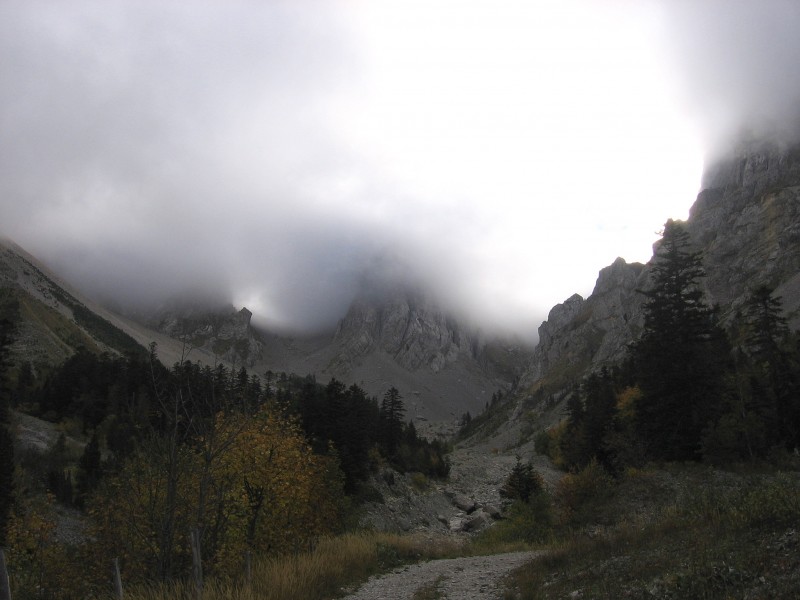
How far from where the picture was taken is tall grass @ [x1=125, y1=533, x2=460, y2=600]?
10.4 m

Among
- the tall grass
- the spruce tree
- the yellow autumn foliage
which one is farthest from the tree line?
the yellow autumn foliage

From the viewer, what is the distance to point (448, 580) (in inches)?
592

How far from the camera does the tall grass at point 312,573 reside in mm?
10367

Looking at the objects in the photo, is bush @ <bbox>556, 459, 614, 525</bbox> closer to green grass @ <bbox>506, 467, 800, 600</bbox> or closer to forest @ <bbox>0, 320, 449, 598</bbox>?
green grass @ <bbox>506, 467, 800, 600</bbox>

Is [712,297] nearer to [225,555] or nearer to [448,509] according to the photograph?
[448,509]

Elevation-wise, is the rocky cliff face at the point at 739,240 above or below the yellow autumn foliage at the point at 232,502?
above

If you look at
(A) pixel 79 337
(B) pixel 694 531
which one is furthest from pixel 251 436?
(A) pixel 79 337

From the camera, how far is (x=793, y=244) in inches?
4941

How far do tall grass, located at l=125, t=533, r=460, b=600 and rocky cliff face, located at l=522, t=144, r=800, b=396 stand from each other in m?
110

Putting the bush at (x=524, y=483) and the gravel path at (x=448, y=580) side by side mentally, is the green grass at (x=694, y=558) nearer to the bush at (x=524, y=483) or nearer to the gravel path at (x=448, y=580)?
the gravel path at (x=448, y=580)

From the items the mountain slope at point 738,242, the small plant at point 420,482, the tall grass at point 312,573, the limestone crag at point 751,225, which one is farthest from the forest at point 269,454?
the limestone crag at point 751,225

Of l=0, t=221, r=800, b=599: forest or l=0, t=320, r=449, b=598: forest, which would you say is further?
l=0, t=221, r=800, b=599: forest

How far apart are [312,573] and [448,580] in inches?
174

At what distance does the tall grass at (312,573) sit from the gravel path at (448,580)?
26.7 inches
